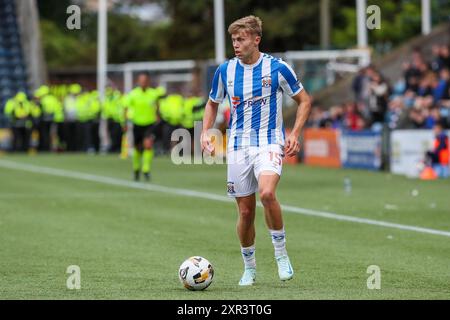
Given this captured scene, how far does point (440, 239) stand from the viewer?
1455cm

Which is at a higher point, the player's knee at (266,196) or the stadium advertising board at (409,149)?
the player's knee at (266,196)

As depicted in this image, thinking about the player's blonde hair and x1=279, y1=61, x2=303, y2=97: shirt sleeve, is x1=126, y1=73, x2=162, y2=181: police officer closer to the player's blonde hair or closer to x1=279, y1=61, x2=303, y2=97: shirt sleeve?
x1=279, y1=61, x2=303, y2=97: shirt sleeve

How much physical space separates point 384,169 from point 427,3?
12.3 meters

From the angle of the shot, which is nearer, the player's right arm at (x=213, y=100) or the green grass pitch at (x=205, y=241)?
the green grass pitch at (x=205, y=241)

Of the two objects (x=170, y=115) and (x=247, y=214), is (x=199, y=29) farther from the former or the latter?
(x=247, y=214)

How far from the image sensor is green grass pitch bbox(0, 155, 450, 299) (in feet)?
34.6

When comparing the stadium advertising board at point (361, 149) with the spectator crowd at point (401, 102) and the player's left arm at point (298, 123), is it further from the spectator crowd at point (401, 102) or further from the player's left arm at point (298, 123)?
the player's left arm at point (298, 123)

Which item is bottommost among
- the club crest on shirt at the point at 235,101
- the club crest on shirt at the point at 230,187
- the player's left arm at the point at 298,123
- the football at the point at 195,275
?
the football at the point at 195,275

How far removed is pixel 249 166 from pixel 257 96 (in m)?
0.58

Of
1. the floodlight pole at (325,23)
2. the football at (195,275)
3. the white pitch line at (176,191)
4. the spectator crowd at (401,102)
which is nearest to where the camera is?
the football at (195,275)

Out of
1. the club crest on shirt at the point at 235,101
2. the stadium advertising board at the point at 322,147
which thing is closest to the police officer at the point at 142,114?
the stadium advertising board at the point at 322,147

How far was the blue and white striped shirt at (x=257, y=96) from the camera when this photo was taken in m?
10.7

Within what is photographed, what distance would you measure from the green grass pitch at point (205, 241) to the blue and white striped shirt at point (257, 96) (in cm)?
125

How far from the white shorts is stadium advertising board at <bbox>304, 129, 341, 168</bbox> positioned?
66.9 feet
